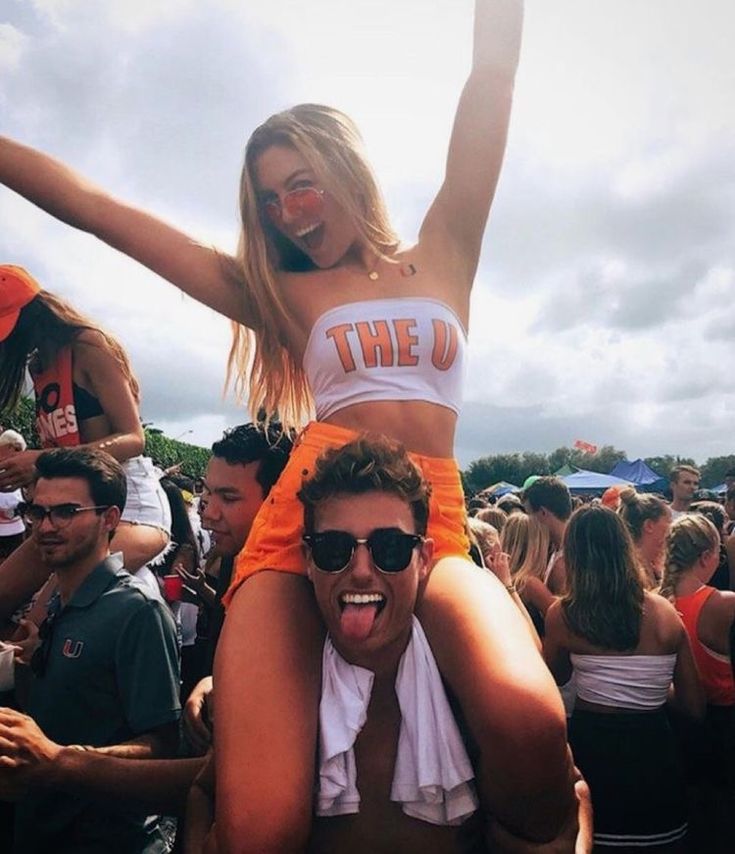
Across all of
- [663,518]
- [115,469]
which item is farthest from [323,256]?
[663,518]

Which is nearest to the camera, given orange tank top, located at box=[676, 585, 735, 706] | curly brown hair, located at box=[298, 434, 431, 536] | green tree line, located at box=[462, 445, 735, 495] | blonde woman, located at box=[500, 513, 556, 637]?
curly brown hair, located at box=[298, 434, 431, 536]

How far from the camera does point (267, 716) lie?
1.95m

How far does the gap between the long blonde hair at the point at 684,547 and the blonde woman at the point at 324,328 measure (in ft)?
8.74

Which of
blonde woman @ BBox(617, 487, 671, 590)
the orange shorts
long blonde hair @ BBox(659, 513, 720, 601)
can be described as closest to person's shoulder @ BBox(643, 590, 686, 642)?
long blonde hair @ BBox(659, 513, 720, 601)

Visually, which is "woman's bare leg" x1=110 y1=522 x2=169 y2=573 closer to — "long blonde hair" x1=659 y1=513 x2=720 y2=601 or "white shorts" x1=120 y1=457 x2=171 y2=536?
"white shorts" x1=120 y1=457 x2=171 y2=536

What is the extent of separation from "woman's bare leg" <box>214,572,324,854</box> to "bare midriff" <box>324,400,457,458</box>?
54 cm

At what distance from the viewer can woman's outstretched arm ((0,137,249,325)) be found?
254 centimetres

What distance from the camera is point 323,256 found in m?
2.60

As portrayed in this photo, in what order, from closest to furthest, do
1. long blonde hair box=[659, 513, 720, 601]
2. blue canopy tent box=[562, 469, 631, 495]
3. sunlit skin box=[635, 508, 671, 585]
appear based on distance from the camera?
long blonde hair box=[659, 513, 720, 601] → sunlit skin box=[635, 508, 671, 585] → blue canopy tent box=[562, 469, 631, 495]

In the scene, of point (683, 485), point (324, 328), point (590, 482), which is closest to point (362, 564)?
point (324, 328)

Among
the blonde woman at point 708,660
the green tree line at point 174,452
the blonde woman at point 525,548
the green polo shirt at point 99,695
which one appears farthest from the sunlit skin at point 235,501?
the green tree line at point 174,452

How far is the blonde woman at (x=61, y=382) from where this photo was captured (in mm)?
3490

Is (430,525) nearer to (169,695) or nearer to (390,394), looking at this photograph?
(390,394)

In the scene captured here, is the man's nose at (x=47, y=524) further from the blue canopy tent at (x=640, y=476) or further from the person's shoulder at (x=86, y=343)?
the blue canopy tent at (x=640, y=476)
